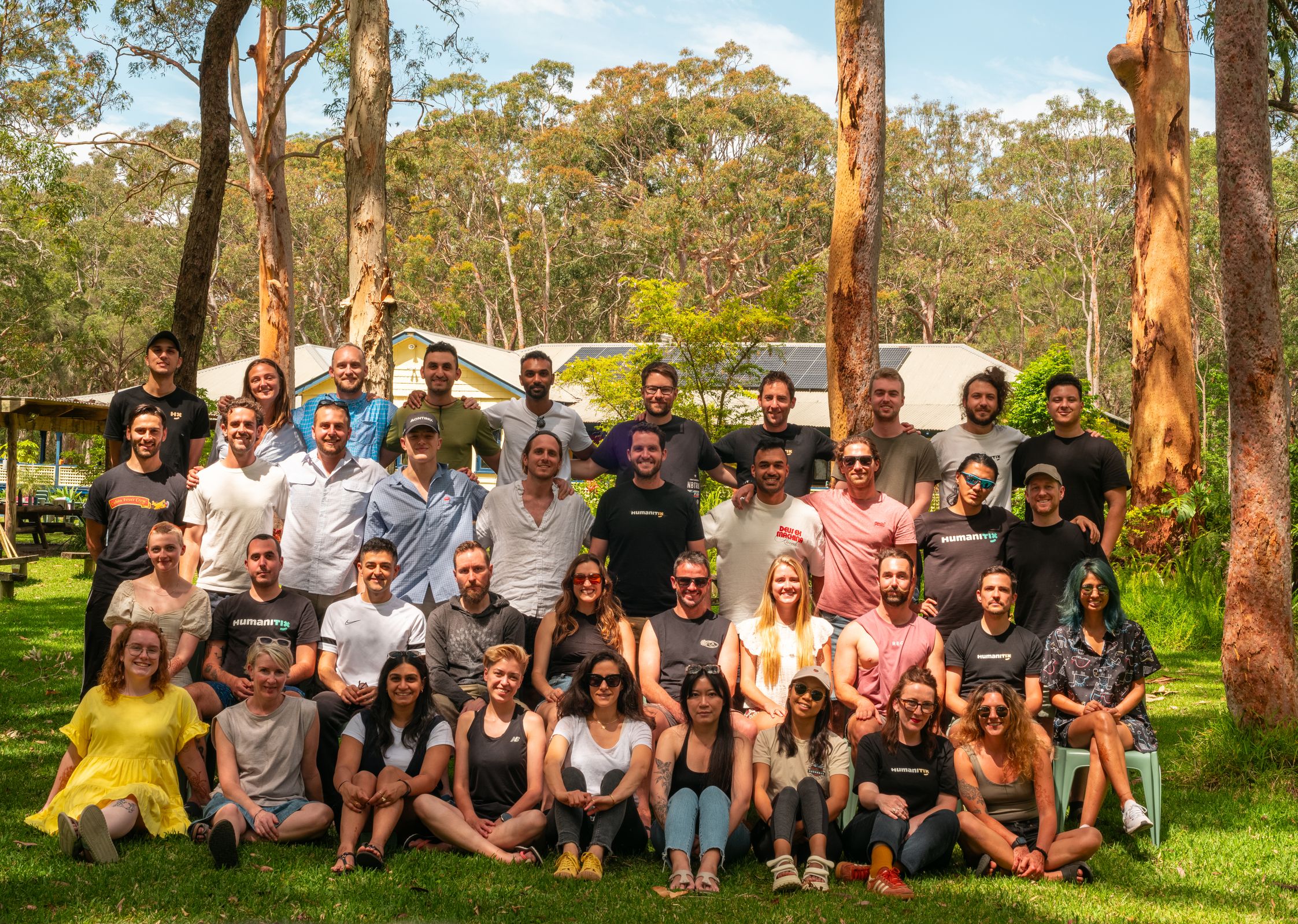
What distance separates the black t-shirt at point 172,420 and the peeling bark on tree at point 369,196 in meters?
2.38

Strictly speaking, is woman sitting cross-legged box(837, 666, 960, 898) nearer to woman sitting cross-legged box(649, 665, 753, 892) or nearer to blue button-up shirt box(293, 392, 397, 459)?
woman sitting cross-legged box(649, 665, 753, 892)

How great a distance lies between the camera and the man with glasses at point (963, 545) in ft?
19.0

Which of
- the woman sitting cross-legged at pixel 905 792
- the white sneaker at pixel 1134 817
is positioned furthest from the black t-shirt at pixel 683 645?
the white sneaker at pixel 1134 817

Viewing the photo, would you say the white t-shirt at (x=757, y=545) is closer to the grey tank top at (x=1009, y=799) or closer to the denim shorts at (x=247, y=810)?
the grey tank top at (x=1009, y=799)

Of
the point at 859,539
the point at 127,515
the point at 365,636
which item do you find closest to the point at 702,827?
the point at 859,539

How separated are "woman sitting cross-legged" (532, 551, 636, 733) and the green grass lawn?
0.99 metres

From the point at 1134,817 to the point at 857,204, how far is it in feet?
15.2

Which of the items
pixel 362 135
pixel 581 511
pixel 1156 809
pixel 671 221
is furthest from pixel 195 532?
pixel 671 221

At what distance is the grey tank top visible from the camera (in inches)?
197

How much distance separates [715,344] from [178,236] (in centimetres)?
2915

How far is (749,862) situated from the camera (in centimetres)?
500

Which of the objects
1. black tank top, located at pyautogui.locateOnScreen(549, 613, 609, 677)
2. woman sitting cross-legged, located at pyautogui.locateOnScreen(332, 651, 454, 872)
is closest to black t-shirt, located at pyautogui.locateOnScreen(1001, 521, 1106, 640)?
black tank top, located at pyautogui.locateOnScreen(549, 613, 609, 677)

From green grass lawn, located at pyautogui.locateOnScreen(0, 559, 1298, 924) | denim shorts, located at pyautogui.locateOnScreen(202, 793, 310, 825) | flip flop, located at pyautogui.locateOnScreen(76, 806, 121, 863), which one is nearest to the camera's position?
green grass lawn, located at pyautogui.locateOnScreen(0, 559, 1298, 924)

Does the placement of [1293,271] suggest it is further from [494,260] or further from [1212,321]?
[494,260]
